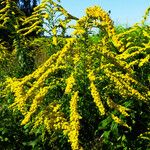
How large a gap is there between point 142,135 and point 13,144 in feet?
5.07

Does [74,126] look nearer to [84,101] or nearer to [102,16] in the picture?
[84,101]

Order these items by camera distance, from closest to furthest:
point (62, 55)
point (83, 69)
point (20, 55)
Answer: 1. point (62, 55)
2. point (83, 69)
3. point (20, 55)

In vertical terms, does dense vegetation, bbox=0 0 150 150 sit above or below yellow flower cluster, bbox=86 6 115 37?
below

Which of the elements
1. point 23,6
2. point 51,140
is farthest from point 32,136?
point 23,6

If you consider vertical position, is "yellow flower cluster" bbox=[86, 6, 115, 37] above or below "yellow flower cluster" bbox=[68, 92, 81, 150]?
above

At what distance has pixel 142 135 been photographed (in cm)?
521

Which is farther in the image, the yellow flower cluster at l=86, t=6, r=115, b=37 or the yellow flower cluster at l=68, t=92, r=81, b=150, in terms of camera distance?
the yellow flower cluster at l=86, t=6, r=115, b=37

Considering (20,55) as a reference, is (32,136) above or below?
below

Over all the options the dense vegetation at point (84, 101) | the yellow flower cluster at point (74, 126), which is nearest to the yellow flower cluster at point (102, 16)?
the dense vegetation at point (84, 101)

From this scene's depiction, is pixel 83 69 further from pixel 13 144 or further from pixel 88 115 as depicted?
pixel 13 144

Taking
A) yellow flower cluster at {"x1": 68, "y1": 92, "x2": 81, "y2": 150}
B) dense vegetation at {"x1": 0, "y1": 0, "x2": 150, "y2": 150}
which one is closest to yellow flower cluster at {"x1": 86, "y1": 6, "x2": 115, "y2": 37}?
dense vegetation at {"x1": 0, "y1": 0, "x2": 150, "y2": 150}

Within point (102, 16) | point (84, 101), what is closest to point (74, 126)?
point (84, 101)

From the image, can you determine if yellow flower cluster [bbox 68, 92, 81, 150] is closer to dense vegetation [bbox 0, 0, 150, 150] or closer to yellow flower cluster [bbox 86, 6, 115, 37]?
dense vegetation [bbox 0, 0, 150, 150]

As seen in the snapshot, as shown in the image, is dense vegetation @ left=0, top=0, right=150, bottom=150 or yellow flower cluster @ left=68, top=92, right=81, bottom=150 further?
dense vegetation @ left=0, top=0, right=150, bottom=150
